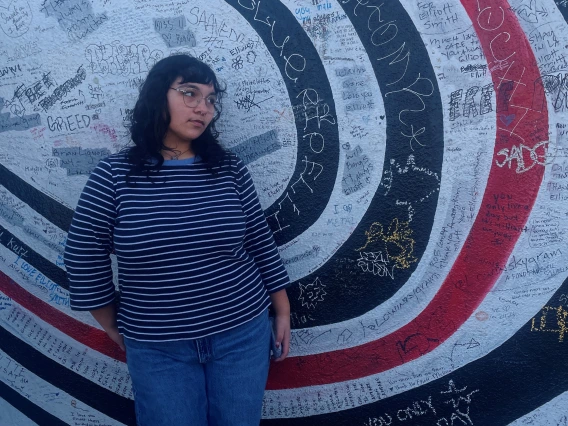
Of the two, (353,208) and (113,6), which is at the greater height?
(113,6)

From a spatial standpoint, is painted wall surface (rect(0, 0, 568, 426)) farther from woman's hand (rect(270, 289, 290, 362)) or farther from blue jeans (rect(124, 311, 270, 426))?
blue jeans (rect(124, 311, 270, 426))

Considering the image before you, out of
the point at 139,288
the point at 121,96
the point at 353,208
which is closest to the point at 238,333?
the point at 139,288

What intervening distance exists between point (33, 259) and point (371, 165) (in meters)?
1.89

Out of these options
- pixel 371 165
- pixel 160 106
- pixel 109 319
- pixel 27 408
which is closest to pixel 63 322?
pixel 27 408

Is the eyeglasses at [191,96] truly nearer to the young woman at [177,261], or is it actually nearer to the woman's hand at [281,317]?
the young woman at [177,261]

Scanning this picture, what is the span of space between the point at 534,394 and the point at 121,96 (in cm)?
251

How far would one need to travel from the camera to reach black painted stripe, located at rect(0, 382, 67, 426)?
106 inches

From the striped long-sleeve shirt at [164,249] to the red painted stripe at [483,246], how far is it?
857mm

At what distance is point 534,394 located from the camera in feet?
7.43

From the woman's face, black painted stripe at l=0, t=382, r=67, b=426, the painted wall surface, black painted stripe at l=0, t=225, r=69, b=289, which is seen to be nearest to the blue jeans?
the painted wall surface

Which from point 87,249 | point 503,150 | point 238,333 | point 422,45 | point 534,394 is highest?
point 422,45

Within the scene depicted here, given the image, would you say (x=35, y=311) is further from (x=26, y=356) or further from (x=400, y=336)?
(x=400, y=336)

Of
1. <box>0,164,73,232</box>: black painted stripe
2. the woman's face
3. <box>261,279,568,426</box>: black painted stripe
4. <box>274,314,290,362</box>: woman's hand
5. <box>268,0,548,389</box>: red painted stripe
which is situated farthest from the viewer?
<box>0,164,73,232</box>: black painted stripe

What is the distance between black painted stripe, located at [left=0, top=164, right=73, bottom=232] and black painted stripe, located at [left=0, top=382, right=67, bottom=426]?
103cm
